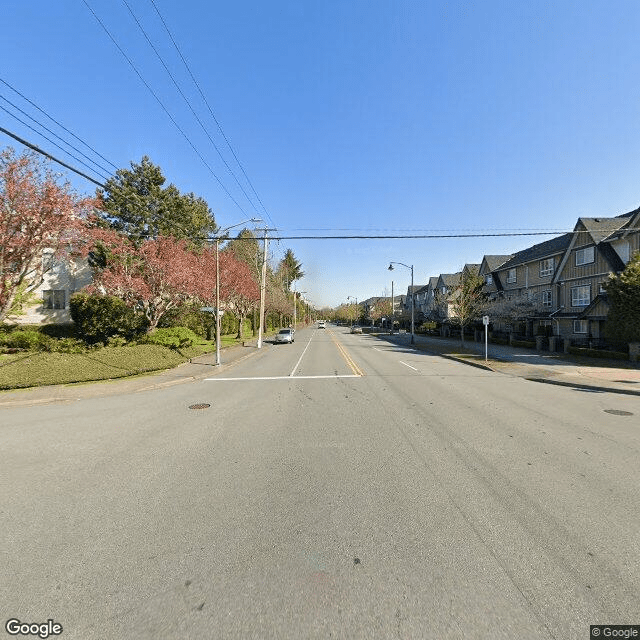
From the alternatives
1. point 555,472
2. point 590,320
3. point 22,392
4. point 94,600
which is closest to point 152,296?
point 22,392

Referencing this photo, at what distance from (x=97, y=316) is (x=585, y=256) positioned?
35.0 m

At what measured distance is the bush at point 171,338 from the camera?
1911 cm

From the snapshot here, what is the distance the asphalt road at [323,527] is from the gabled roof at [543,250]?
1138 inches

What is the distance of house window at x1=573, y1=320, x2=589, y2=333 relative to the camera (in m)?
25.7

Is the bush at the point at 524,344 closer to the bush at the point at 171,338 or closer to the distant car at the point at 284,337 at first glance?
the distant car at the point at 284,337

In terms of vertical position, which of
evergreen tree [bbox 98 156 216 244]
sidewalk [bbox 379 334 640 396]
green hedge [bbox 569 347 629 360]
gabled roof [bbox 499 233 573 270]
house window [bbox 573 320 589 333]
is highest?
evergreen tree [bbox 98 156 216 244]

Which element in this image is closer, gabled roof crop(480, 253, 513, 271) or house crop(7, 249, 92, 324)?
house crop(7, 249, 92, 324)

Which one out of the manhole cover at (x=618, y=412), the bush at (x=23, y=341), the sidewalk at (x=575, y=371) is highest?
the bush at (x=23, y=341)

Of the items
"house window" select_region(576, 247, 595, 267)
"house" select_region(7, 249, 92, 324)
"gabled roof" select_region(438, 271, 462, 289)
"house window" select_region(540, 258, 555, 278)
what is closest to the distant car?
"house" select_region(7, 249, 92, 324)

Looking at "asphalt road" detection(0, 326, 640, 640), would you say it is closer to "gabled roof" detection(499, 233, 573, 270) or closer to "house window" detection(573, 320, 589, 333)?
"house window" detection(573, 320, 589, 333)

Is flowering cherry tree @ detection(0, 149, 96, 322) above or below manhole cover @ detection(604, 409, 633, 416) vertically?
above

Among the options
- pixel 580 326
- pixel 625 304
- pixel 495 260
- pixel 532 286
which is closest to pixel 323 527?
pixel 625 304

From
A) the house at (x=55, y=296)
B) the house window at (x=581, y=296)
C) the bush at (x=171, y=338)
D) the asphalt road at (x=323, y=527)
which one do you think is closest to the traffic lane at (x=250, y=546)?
the asphalt road at (x=323, y=527)

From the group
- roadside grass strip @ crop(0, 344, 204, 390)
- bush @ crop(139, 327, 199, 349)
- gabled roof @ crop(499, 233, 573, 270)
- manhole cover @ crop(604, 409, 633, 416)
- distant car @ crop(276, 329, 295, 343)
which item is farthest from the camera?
distant car @ crop(276, 329, 295, 343)
